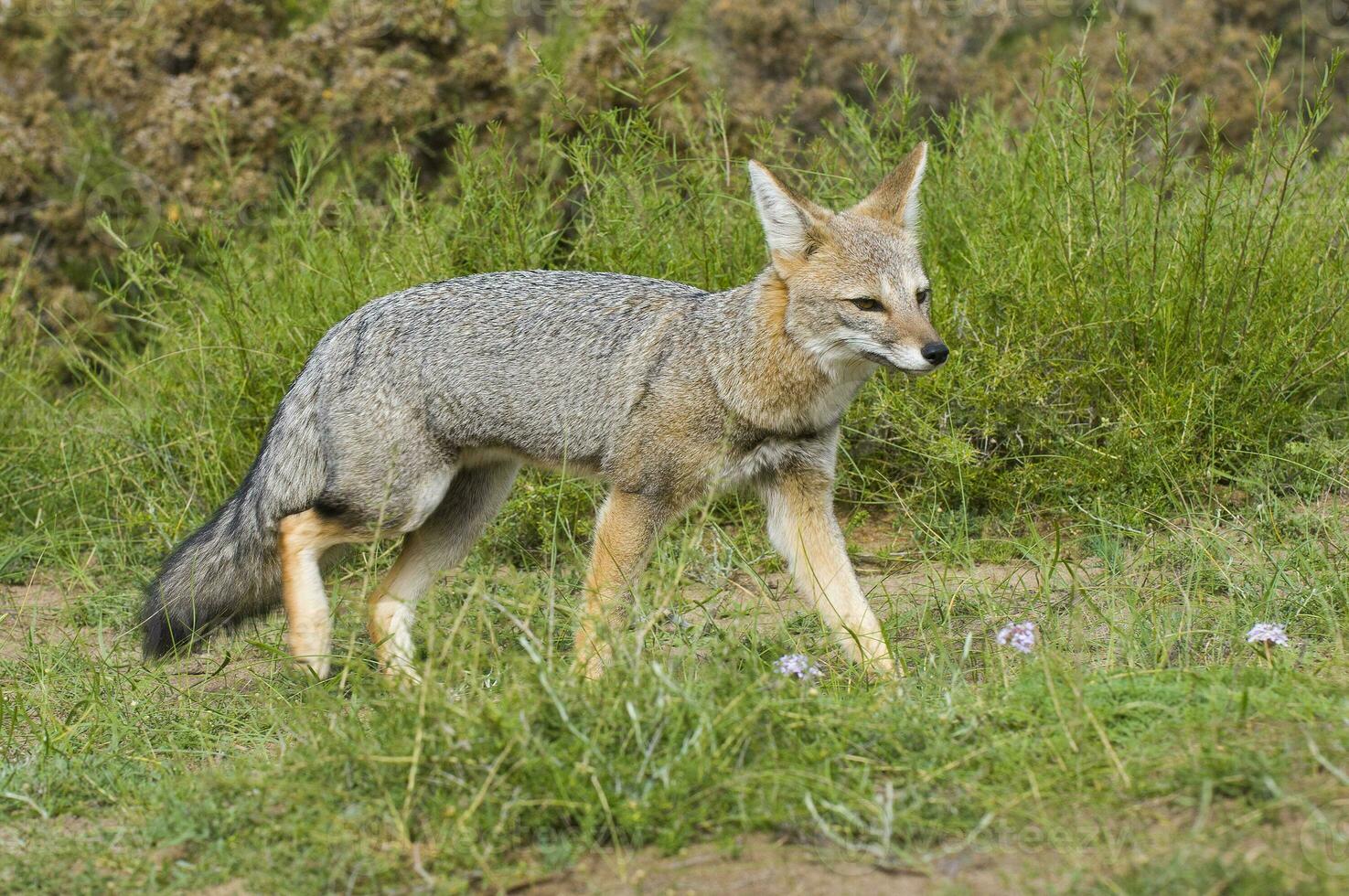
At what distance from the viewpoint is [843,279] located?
4246 mm

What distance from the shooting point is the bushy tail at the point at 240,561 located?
14.9 ft

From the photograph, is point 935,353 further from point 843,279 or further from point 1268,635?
point 1268,635

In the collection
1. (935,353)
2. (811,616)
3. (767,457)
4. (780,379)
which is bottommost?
(811,616)

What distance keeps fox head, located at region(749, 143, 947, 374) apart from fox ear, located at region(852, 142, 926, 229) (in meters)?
0.04

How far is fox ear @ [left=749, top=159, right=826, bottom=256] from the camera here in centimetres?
427

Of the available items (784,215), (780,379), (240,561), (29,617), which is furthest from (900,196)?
(29,617)

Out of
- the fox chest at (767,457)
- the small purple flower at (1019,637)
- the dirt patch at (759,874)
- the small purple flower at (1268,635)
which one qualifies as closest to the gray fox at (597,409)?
the fox chest at (767,457)

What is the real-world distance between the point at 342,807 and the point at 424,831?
8.1 inches

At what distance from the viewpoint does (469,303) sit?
4625 mm

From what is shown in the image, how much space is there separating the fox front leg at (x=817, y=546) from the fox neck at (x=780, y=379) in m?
0.18

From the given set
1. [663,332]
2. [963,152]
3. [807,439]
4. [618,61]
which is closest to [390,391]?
[663,332]

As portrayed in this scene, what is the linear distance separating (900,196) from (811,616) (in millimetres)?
1348

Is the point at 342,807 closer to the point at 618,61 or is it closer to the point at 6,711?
the point at 6,711

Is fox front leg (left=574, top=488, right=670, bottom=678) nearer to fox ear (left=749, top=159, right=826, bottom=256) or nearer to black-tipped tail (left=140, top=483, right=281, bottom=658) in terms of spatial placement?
fox ear (left=749, top=159, right=826, bottom=256)
